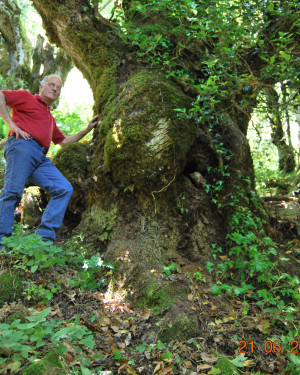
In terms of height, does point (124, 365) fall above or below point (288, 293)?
below

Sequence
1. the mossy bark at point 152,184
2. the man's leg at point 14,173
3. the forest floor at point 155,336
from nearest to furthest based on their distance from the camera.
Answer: the forest floor at point 155,336
the man's leg at point 14,173
the mossy bark at point 152,184

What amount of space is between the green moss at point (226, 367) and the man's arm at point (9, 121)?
3297mm

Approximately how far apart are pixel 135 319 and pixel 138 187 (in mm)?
1664

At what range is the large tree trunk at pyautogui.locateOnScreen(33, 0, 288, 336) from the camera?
3934mm

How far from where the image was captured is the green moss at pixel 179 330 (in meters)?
3.04

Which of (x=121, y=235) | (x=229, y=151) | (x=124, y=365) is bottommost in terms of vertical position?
(x=124, y=365)

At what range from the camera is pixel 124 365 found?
2.65m

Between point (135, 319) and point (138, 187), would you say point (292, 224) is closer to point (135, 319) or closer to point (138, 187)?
point (138, 187)

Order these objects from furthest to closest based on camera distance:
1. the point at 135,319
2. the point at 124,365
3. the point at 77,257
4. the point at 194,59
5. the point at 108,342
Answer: the point at 194,59, the point at 77,257, the point at 135,319, the point at 108,342, the point at 124,365

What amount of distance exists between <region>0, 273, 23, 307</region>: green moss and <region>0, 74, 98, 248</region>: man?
1.82 ft

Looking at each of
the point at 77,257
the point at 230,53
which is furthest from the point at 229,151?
the point at 77,257

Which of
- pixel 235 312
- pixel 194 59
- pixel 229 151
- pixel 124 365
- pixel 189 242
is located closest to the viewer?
pixel 124 365

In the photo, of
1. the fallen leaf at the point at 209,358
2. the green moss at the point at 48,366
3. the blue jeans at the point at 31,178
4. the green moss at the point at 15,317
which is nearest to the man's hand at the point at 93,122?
the blue jeans at the point at 31,178

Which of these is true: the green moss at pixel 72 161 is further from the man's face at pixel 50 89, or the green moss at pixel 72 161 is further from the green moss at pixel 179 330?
the green moss at pixel 179 330
